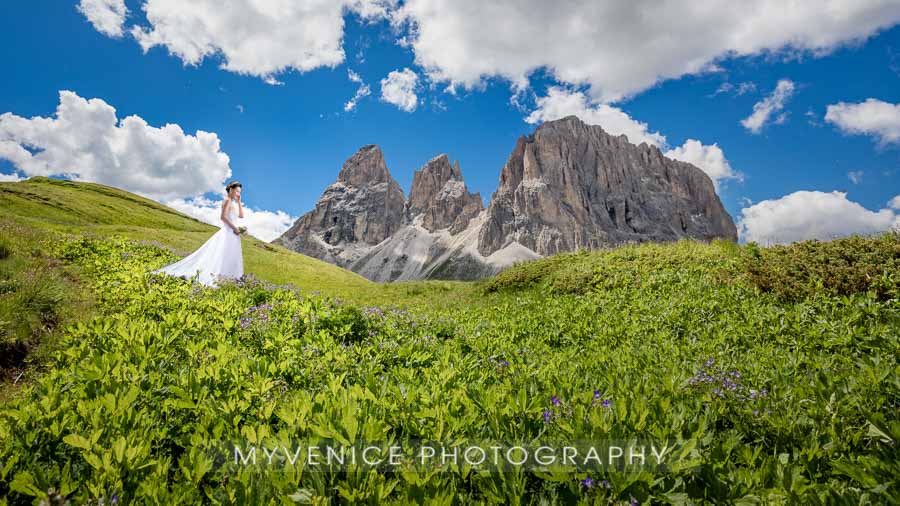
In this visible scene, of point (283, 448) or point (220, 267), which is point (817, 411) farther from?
point (220, 267)

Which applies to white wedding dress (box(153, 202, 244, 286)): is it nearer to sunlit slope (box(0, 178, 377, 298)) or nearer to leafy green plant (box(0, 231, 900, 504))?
leafy green plant (box(0, 231, 900, 504))

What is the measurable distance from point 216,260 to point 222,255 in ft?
0.93

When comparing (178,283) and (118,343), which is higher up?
(178,283)

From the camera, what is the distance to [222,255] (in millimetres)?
14289

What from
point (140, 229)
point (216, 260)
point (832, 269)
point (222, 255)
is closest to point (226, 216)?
point (222, 255)

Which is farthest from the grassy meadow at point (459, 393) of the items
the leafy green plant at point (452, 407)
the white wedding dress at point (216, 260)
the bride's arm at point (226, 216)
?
the bride's arm at point (226, 216)

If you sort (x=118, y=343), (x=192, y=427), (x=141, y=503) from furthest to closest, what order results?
(x=118, y=343) → (x=192, y=427) → (x=141, y=503)

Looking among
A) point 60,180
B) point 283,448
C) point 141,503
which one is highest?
point 60,180

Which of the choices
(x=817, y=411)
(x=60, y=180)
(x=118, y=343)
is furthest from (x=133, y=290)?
(x=60, y=180)

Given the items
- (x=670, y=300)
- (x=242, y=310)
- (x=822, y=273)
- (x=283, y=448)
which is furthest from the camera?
(x=670, y=300)

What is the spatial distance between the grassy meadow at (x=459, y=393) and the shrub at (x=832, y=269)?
56mm

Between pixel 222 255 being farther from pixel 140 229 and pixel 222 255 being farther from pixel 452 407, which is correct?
pixel 140 229

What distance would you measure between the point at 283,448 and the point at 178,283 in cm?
1001

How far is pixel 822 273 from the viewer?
9055 mm
